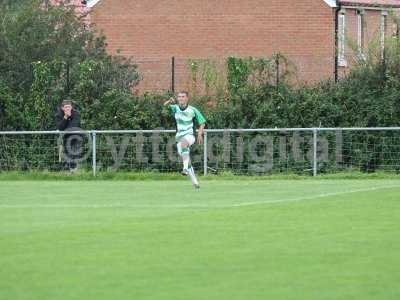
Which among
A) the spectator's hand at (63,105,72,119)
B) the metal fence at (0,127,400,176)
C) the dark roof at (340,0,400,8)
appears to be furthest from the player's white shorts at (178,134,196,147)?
the dark roof at (340,0,400,8)

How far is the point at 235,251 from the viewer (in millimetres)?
13375

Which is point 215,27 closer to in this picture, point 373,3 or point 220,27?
point 220,27

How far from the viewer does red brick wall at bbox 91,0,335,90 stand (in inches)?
1490

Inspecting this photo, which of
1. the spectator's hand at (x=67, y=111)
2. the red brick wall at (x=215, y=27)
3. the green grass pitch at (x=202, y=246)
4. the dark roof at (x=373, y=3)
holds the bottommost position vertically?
the green grass pitch at (x=202, y=246)

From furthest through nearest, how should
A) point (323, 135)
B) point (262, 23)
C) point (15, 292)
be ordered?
point (262, 23), point (323, 135), point (15, 292)

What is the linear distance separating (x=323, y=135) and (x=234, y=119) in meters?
2.66

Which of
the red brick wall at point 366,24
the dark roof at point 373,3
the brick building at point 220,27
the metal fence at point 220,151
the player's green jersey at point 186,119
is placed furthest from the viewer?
the dark roof at point 373,3

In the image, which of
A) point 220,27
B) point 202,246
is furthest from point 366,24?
point 202,246

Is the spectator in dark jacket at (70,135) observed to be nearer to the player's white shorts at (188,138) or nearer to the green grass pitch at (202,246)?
the player's white shorts at (188,138)

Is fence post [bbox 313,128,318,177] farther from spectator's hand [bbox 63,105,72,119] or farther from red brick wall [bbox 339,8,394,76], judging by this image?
spectator's hand [bbox 63,105,72,119]

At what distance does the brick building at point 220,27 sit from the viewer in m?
37.8

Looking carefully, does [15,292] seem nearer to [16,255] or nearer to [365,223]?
[16,255]

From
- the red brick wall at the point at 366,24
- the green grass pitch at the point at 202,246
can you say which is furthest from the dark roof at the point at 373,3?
the green grass pitch at the point at 202,246

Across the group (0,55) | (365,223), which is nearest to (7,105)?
(0,55)
